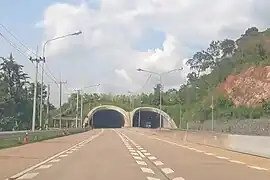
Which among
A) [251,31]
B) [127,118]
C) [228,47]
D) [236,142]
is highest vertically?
[251,31]

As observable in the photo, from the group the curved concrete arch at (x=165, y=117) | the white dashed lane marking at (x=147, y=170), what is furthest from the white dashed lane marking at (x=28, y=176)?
the curved concrete arch at (x=165, y=117)

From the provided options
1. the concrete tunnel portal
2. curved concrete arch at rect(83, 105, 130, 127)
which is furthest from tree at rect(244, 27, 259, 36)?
the concrete tunnel portal

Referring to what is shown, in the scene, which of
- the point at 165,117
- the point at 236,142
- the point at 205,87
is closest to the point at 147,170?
the point at 236,142

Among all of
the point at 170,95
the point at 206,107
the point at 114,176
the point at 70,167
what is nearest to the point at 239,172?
the point at 114,176

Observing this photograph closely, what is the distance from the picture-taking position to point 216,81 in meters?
121

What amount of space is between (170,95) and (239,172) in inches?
7025

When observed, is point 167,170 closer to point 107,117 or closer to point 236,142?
point 236,142

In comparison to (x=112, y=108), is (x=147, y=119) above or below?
below

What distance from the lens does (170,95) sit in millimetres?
194500

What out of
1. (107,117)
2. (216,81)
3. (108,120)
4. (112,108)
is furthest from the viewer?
(108,120)

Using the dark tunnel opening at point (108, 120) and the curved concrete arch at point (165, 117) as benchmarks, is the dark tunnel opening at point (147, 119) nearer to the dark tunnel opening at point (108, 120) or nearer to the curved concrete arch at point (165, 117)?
the curved concrete arch at point (165, 117)

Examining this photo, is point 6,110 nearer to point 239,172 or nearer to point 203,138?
point 203,138

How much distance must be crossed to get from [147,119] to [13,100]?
77.4m

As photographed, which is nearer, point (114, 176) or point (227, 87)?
point (114, 176)
